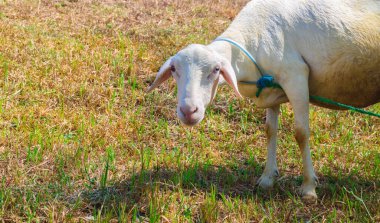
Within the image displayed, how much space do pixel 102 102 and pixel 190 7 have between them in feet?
13.5

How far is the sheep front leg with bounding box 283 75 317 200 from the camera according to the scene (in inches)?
152

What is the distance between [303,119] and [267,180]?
2.09 feet

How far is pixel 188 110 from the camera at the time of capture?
3203 millimetres

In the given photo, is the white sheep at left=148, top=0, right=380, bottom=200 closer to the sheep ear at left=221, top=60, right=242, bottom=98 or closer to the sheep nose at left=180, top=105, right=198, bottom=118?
the sheep ear at left=221, top=60, right=242, bottom=98

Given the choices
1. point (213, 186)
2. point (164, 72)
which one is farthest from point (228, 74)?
point (213, 186)

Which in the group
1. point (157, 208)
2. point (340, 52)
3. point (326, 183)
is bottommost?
point (326, 183)

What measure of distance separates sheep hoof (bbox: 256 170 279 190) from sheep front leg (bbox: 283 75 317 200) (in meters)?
0.29

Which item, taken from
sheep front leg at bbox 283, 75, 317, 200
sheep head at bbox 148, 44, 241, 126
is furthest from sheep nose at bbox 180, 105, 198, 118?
sheep front leg at bbox 283, 75, 317, 200

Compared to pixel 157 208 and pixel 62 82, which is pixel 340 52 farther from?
pixel 62 82

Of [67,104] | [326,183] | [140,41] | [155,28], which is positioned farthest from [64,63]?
[326,183]

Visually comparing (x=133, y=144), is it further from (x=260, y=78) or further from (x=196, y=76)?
(x=196, y=76)

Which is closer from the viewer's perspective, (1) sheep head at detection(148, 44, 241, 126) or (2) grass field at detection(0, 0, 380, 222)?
(1) sheep head at detection(148, 44, 241, 126)

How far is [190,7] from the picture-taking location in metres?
9.20

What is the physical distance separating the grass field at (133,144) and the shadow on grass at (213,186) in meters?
0.01
